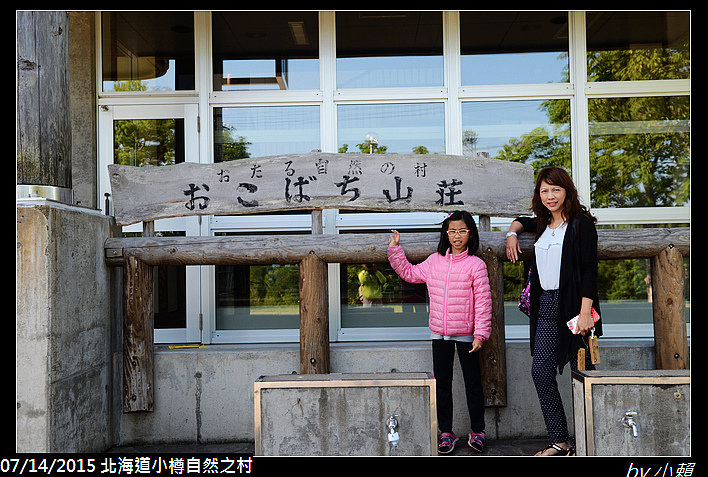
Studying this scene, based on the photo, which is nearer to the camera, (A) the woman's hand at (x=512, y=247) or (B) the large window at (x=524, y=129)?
(A) the woman's hand at (x=512, y=247)

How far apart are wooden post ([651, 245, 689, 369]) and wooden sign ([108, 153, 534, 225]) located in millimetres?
1169

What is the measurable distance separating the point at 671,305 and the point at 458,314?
1.83 meters

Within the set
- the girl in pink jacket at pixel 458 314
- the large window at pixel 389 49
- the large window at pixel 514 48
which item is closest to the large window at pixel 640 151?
the large window at pixel 514 48

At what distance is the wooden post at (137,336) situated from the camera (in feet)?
15.9

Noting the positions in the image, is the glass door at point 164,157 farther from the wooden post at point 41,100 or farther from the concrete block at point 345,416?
the concrete block at point 345,416

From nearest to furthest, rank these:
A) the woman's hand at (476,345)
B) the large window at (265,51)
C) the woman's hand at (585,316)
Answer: the woman's hand at (585,316), the woman's hand at (476,345), the large window at (265,51)

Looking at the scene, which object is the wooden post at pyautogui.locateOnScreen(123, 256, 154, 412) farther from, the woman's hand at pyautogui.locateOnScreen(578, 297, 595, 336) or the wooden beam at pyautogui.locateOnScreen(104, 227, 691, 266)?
the woman's hand at pyautogui.locateOnScreen(578, 297, 595, 336)

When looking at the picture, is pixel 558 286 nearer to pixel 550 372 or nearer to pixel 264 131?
pixel 550 372

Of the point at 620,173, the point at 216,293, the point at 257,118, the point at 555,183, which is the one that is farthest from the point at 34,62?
the point at 620,173

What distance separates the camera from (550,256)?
412cm

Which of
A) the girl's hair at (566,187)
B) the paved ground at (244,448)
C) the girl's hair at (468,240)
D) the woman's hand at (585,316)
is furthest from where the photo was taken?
the paved ground at (244,448)

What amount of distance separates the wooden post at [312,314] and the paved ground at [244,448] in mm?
844

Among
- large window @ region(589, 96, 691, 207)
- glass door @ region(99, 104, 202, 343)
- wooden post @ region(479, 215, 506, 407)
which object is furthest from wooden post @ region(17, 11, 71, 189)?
large window @ region(589, 96, 691, 207)

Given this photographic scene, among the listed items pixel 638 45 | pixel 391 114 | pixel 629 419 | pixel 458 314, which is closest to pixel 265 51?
pixel 391 114
